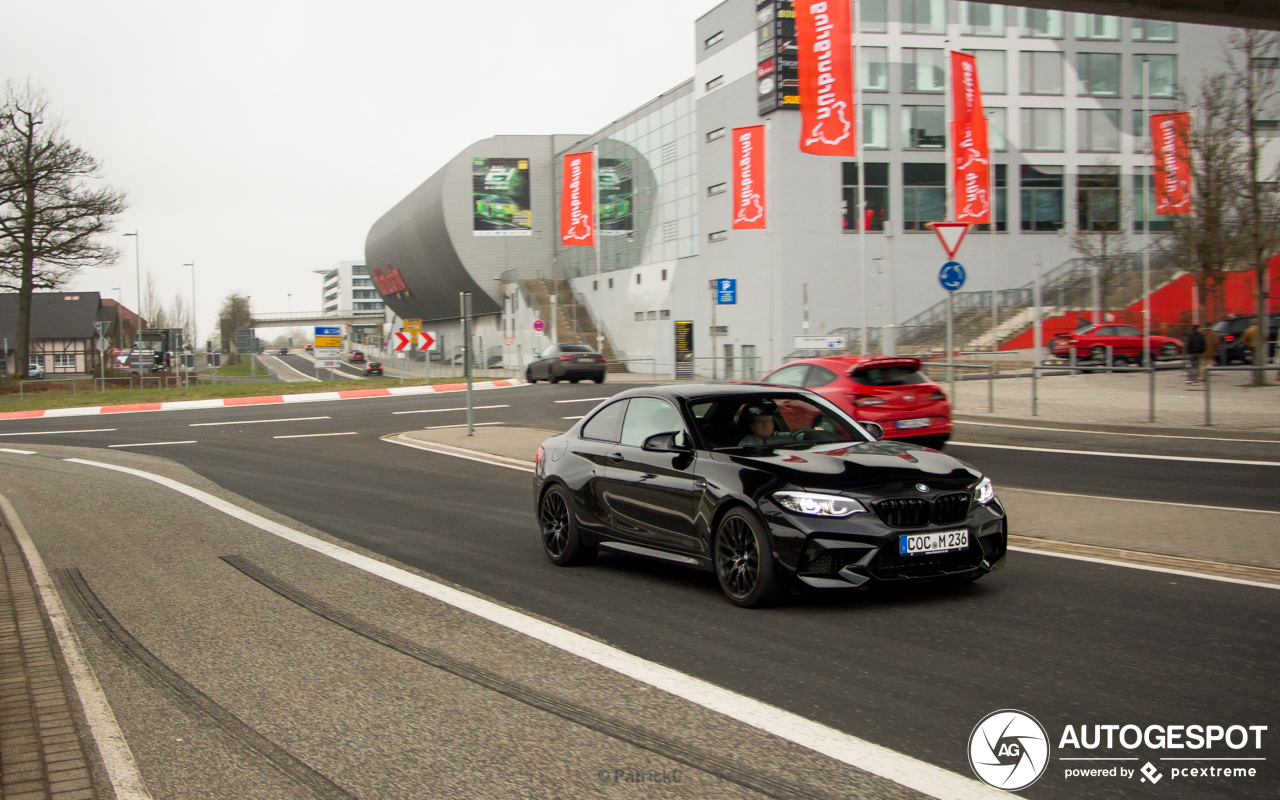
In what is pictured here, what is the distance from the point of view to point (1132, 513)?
31.6ft

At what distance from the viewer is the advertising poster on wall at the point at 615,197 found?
214 ft

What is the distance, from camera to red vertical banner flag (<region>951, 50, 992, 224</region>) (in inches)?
1293

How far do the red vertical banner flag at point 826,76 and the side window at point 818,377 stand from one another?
14.7m

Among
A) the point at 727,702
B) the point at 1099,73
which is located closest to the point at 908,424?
the point at 727,702

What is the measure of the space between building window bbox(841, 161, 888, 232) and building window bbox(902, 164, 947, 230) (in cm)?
100

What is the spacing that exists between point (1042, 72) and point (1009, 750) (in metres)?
50.9

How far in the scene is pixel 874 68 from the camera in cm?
4722

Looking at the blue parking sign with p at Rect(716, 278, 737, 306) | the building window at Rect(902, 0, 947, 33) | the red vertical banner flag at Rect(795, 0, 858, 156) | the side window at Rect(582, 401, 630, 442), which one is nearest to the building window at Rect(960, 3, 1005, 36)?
the building window at Rect(902, 0, 947, 33)

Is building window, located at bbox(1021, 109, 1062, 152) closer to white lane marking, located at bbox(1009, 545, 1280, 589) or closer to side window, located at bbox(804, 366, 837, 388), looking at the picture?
side window, located at bbox(804, 366, 837, 388)

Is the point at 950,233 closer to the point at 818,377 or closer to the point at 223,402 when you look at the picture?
the point at 818,377

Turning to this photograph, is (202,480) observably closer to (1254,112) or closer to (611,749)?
(611,749)

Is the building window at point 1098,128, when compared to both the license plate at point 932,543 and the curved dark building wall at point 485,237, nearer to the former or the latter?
the curved dark building wall at point 485,237

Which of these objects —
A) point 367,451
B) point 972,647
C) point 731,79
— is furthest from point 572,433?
point 731,79

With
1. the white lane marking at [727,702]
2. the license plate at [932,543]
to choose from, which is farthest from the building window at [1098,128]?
the white lane marking at [727,702]
